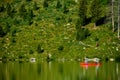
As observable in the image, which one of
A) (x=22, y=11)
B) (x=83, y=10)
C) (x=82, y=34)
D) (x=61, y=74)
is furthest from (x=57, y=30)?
(x=61, y=74)

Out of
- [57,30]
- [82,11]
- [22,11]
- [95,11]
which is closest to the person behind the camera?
[57,30]

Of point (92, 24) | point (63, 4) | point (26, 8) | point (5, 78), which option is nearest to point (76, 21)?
point (92, 24)

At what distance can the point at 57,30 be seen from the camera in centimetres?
13962

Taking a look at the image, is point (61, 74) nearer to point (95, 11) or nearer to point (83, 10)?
point (95, 11)

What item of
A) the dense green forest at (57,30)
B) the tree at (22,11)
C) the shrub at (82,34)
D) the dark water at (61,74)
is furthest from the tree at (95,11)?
the dark water at (61,74)

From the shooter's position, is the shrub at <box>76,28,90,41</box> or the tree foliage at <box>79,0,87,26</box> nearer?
the shrub at <box>76,28,90,41</box>

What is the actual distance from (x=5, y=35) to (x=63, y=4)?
27.9 metres

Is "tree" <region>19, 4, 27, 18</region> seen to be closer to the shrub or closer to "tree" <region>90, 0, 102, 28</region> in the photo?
"tree" <region>90, 0, 102, 28</region>

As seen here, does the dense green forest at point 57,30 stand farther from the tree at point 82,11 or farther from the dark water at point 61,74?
the dark water at point 61,74

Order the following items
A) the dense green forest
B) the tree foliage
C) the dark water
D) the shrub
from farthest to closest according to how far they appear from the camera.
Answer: the tree foliage < the shrub < the dense green forest < the dark water

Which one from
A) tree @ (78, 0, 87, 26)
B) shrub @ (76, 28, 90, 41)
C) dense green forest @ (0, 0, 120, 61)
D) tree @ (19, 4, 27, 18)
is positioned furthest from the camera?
tree @ (19, 4, 27, 18)

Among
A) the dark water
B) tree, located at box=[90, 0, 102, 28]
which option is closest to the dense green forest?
tree, located at box=[90, 0, 102, 28]

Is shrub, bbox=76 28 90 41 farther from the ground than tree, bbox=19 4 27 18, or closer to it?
closer to it

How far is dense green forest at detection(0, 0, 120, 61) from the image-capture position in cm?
12525
